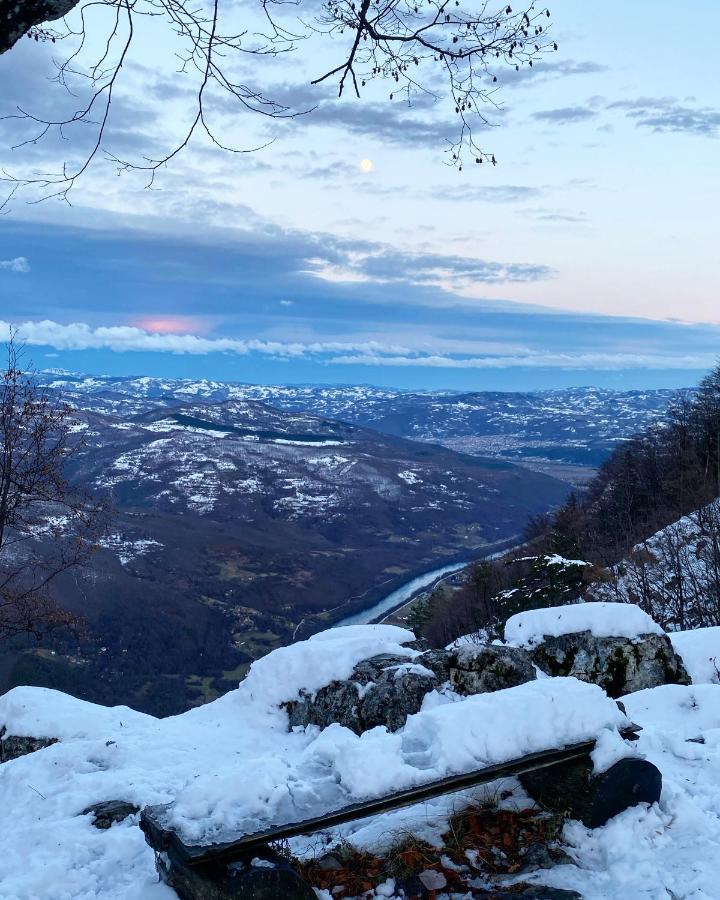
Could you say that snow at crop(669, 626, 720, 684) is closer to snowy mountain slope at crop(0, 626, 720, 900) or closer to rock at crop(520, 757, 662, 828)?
snowy mountain slope at crop(0, 626, 720, 900)

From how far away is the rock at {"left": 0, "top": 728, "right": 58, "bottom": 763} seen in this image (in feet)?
41.2

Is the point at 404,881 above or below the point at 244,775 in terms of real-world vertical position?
below

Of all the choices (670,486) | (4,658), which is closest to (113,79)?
(670,486)

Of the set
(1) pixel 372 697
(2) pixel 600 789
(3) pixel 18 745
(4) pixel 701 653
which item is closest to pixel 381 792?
(2) pixel 600 789

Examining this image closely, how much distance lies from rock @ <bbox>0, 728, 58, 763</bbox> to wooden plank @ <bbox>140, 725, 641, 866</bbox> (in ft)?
26.4

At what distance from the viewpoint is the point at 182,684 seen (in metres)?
122

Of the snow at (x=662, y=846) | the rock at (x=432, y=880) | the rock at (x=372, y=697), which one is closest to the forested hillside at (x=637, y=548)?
the rock at (x=372, y=697)

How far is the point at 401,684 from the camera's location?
Answer: 1271cm

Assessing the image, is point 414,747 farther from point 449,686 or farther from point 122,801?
point 449,686

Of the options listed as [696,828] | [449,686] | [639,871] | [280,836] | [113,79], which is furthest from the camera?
[449,686]

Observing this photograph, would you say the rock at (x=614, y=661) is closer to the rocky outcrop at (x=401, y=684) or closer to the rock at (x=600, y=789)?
the rocky outcrop at (x=401, y=684)

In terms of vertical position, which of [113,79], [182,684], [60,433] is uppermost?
[113,79]

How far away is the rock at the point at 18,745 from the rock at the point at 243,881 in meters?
8.63

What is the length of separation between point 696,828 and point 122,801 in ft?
23.3
